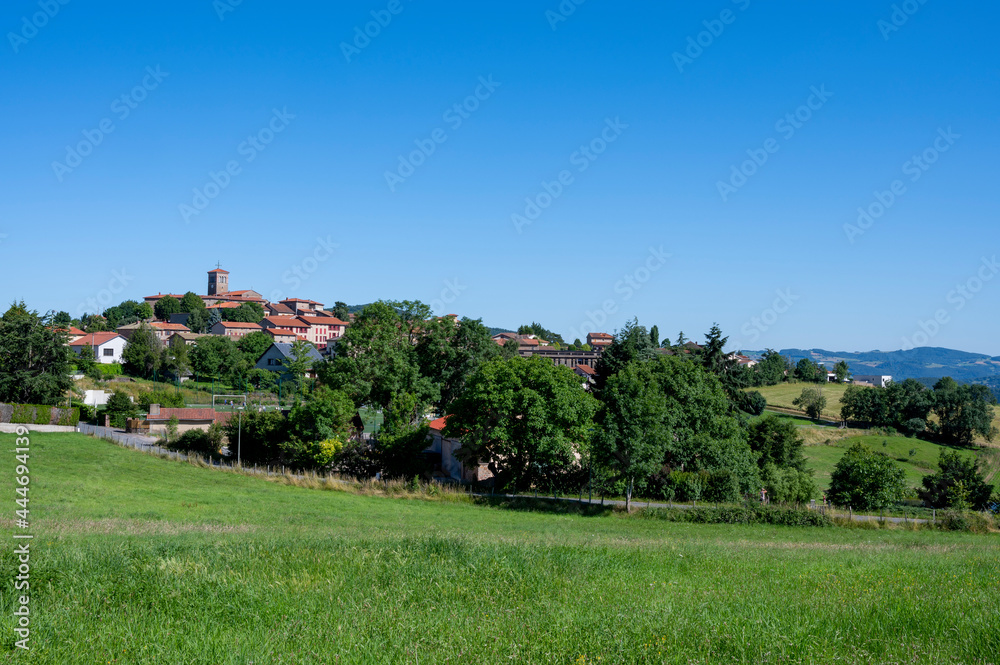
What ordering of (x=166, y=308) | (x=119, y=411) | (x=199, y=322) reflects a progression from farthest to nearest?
(x=166, y=308) < (x=199, y=322) < (x=119, y=411)

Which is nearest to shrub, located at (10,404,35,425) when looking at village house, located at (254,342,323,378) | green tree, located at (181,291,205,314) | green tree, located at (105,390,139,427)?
green tree, located at (105,390,139,427)

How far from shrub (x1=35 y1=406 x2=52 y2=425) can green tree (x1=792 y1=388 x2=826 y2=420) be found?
9493 cm

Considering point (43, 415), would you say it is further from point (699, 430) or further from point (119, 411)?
point (699, 430)

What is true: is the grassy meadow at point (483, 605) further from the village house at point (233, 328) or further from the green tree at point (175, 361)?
the village house at point (233, 328)

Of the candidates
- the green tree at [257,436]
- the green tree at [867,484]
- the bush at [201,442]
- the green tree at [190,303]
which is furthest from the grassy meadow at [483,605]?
the green tree at [190,303]

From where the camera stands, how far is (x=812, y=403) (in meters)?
101

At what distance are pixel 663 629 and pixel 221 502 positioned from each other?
27.6 m

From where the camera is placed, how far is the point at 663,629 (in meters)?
7.51

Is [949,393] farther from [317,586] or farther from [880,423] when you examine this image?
[317,586]

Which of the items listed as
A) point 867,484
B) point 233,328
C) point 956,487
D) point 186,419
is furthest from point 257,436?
point 233,328

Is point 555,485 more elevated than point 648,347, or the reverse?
point 648,347

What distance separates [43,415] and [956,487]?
215 ft

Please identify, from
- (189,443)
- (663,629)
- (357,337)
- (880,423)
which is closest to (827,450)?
(880,423)

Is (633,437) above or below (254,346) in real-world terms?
below
